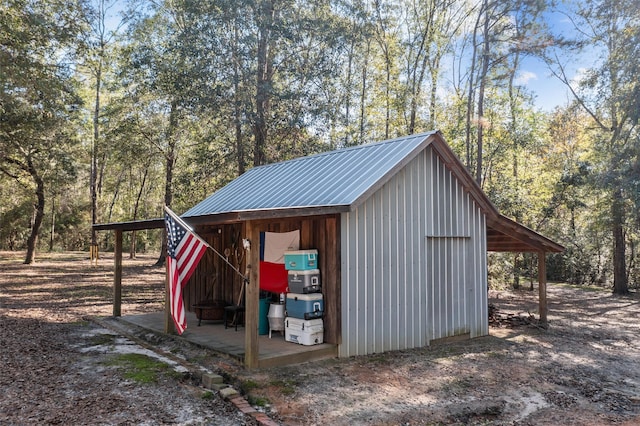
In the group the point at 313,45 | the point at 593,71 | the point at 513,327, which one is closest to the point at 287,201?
the point at 513,327

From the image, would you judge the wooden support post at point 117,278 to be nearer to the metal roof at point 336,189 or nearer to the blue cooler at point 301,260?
the metal roof at point 336,189

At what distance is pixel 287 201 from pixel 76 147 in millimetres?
17385

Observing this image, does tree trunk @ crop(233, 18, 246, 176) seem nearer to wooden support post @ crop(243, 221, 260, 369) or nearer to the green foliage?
the green foliage

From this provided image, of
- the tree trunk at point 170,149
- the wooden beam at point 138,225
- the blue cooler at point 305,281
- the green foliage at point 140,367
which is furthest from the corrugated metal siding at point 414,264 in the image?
the tree trunk at point 170,149

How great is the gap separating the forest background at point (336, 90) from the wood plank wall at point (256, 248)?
20.9 feet

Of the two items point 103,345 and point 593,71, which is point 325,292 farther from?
point 593,71

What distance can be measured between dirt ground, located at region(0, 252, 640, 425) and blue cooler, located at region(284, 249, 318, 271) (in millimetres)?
1483

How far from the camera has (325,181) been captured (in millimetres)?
8242

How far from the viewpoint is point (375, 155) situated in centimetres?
862

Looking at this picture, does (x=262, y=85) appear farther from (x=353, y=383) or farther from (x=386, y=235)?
(x=353, y=383)

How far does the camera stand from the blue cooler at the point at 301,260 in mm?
7348

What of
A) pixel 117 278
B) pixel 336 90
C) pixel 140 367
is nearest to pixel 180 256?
pixel 140 367

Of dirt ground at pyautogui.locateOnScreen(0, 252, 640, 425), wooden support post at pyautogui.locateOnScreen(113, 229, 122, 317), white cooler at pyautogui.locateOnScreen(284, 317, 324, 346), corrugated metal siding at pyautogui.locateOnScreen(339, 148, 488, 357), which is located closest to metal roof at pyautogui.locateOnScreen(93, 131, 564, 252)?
corrugated metal siding at pyautogui.locateOnScreen(339, 148, 488, 357)

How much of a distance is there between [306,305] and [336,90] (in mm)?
13617
